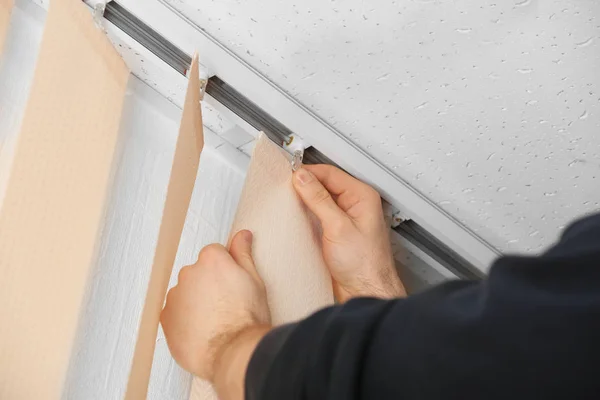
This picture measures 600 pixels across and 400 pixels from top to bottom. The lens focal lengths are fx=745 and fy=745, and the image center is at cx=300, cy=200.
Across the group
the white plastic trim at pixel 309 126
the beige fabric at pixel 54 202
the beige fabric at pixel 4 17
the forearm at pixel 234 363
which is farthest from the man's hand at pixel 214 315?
the beige fabric at pixel 4 17

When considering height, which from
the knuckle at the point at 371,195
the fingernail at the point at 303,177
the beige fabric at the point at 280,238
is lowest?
the beige fabric at the point at 280,238

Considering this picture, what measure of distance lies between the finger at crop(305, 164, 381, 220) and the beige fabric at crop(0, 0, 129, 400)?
11.6 inches

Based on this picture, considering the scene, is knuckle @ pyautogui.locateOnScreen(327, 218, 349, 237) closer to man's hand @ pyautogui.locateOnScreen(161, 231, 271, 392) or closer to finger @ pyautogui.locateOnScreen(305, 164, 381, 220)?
finger @ pyautogui.locateOnScreen(305, 164, 381, 220)

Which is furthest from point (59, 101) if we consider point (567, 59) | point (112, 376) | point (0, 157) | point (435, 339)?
point (567, 59)

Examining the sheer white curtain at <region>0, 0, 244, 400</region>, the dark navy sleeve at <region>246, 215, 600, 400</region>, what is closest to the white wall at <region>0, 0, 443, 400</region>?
the sheer white curtain at <region>0, 0, 244, 400</region>

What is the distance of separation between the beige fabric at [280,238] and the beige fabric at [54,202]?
173 millimetres

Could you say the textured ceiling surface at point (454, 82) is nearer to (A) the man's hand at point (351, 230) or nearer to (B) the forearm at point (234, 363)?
(A) the man's hand at point (351, 230)

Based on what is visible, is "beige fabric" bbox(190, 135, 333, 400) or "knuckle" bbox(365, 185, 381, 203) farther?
"knuckle" bbox(365, 185, 381, 203)

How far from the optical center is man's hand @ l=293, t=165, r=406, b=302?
3.23 ft

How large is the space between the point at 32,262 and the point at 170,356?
0.71 ft

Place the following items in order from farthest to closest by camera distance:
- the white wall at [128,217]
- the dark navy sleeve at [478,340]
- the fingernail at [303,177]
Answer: the fingernail at [303,177], the white wall at [128,217], the dark navy sleeve at [478,340]

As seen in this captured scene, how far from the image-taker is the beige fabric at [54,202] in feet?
2.27

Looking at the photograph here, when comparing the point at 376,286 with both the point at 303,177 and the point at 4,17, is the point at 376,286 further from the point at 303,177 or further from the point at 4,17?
the point at 4,17

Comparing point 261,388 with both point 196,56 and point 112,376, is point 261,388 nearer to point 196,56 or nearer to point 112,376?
point 112,376
